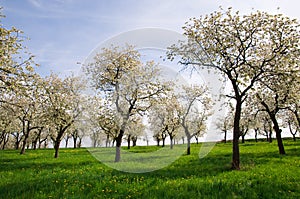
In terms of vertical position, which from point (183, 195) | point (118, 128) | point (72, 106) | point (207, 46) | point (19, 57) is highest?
point (207, 46)

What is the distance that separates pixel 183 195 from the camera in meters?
9.75

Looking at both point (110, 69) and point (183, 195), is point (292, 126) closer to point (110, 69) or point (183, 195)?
point (110, 69)

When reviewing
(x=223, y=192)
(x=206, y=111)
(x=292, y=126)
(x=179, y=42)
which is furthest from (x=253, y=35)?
(x=292, y=126)

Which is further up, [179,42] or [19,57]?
[179,42]

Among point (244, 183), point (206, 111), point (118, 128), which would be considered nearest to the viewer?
point (244, 183)

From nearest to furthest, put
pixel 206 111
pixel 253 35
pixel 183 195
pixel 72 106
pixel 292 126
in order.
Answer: pixel 183 195
pixel 253 35
pixel 72 106
pixel 206 111
pixel 292 126

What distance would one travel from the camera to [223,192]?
10.1 m

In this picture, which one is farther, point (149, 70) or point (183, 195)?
point (149, 70)

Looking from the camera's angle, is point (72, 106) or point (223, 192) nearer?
point (223, 192)

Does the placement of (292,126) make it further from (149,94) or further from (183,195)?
(183,195)

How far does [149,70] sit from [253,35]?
37.7 feet

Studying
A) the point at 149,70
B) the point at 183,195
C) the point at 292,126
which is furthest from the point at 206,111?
the point at 292,126

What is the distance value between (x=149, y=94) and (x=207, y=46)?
8.57 metres

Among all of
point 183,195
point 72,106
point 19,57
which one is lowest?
point 183,195
